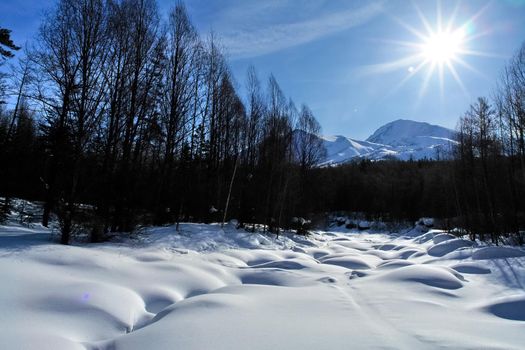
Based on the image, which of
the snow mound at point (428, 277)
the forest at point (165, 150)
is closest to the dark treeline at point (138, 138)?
the forest at point (165, 150)

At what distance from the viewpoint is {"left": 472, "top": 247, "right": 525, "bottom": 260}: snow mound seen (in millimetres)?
11500

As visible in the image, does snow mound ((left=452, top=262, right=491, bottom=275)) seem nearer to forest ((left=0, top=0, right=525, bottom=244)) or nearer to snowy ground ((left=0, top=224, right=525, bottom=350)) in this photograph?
snowy ground ((left=0, top=224, right=525, bottom=350))

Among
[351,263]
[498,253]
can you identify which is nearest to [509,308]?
[351,263]

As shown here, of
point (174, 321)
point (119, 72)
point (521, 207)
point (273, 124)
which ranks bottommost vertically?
point (174, 321)

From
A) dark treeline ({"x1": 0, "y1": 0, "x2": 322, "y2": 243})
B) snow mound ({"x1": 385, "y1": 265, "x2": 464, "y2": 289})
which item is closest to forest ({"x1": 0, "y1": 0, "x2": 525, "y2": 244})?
dark treeline ({"x1": 0, "y1": 0, "x2": 322, "y2": 243})

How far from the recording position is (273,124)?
70.3 feet

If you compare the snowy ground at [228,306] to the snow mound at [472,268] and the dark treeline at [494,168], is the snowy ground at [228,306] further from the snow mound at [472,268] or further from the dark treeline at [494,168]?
the dark treeline at [494,168]

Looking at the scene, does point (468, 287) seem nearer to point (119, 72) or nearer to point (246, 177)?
point (119, 72)

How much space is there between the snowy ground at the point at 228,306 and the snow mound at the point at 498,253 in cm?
334

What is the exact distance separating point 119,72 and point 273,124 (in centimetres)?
1128

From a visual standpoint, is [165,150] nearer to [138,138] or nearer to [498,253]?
[138,138]

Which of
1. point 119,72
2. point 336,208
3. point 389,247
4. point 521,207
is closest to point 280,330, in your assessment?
point 119,72

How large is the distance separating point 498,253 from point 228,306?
11.5m

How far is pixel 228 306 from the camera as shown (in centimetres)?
481
